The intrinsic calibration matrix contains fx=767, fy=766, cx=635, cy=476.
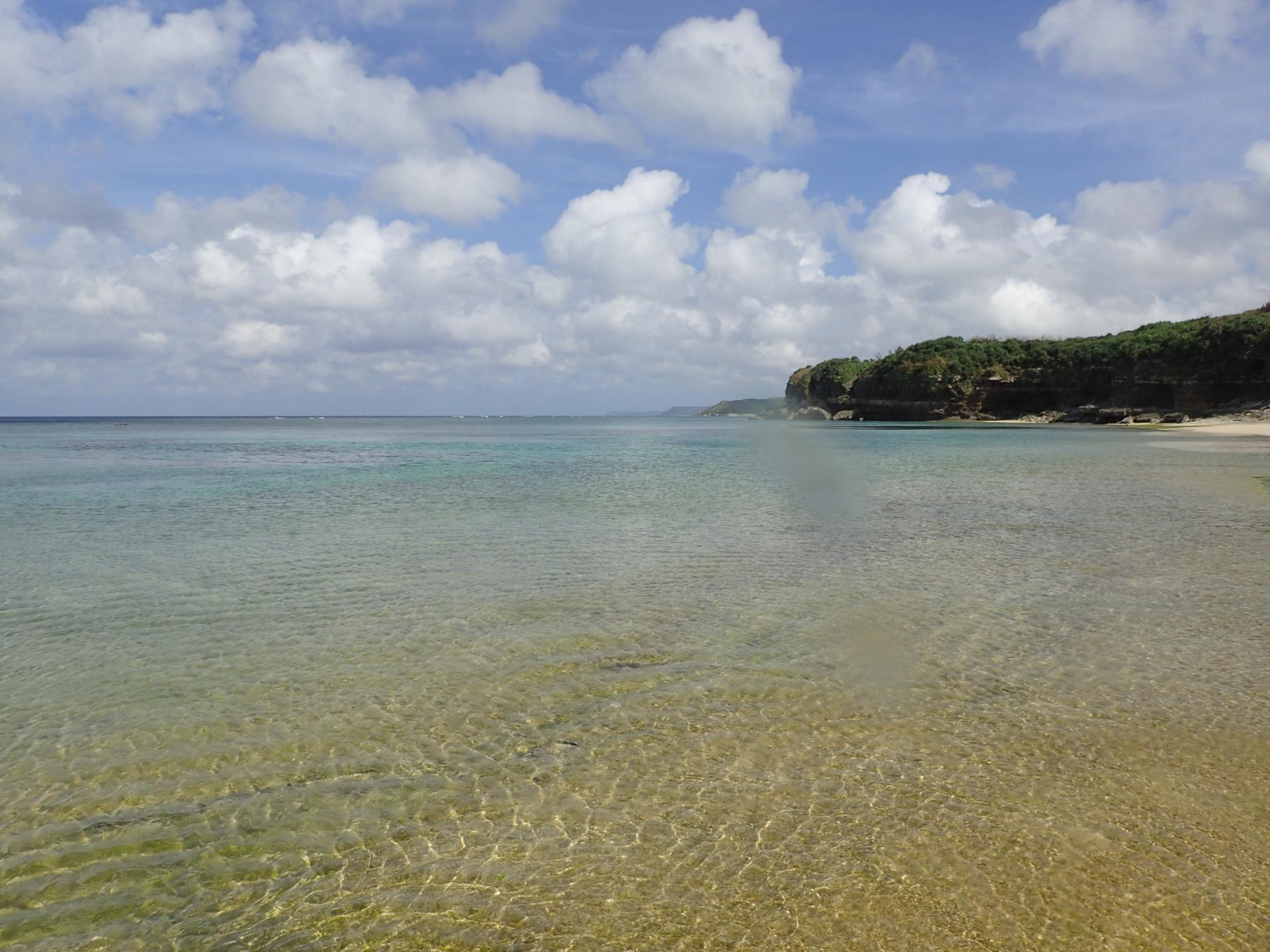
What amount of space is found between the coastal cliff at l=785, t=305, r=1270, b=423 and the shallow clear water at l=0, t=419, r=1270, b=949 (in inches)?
3182

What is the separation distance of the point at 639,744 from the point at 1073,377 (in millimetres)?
112442

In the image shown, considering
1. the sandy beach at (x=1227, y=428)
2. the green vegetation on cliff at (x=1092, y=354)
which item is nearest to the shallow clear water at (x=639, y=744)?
the sandy beach at (x=1227, y=428)

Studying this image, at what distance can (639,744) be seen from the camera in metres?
5.98

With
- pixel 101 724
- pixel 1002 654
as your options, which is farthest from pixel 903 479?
pixel 101 724

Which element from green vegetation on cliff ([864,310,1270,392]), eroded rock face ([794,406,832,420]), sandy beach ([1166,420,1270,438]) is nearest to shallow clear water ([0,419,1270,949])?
sandy beach ([1166,420,1270,438])

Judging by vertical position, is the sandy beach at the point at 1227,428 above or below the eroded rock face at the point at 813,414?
below

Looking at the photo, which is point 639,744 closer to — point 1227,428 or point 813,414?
point 1227,428

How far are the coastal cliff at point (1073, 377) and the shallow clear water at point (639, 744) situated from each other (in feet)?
265

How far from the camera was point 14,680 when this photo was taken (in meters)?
7.51

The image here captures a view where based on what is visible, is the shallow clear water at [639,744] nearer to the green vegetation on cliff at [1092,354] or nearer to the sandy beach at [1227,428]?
the sandy beach at [1227,428]

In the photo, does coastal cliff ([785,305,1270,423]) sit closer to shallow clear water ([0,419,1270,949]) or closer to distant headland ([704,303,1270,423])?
distant headland ([704,303,1270,423])

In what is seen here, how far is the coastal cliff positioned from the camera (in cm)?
7762

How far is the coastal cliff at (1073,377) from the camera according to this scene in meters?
77.6

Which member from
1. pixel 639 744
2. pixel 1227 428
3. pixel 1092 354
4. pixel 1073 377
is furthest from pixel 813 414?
pixel 639 744
